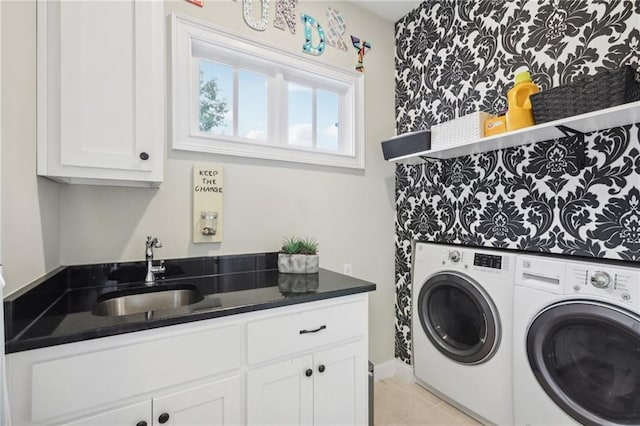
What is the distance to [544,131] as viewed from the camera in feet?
5.13

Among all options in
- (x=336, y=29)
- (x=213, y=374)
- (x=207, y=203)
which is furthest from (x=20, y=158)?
(x=336, y=29)

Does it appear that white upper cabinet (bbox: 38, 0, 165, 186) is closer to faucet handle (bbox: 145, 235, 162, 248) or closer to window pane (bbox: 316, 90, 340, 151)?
faucet handle (bbox: 145, 235, 162, 248)

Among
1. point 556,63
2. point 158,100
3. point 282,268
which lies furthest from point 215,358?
point 556,63

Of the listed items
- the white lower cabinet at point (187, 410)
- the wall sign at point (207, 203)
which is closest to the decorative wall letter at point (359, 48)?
the wall sign at point (207, 203)

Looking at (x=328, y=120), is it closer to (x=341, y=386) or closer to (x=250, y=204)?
(x=250, y=204)

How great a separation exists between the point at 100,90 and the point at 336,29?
1.72 m

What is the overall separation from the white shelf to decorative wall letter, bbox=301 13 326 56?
98 centimetres

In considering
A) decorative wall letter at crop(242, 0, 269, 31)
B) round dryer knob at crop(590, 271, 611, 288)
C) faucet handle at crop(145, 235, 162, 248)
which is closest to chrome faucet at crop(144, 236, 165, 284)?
faucet handle at crop(145, 235, 162, 248)

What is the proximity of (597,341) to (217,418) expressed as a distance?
5.56 feet

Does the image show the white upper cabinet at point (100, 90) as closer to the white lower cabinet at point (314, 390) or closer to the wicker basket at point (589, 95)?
the white lower cabinet at point (314, 390)

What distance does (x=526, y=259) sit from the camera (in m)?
1.69

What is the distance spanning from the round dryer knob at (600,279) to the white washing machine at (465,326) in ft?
1.23

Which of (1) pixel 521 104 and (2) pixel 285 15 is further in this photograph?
(2) pixel 285 15

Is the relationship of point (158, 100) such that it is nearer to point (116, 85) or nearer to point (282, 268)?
point (116, 85)
